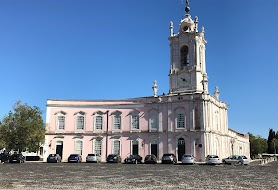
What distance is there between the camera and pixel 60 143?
4497 centimetres

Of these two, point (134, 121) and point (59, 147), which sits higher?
point (134, 121)

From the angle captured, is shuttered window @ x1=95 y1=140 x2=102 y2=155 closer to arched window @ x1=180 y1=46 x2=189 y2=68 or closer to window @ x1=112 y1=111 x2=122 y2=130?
window @ x1=112 y1=111 x2=122 y2=130

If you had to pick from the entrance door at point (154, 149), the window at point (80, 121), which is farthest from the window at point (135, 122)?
the window at point (80, 121)

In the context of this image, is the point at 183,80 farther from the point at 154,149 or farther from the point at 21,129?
the point at 21,129

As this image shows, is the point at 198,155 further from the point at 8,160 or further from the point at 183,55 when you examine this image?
the point at 8,160

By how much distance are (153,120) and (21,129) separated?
18831mm

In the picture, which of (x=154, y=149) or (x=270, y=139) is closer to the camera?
(x=154, y=149)

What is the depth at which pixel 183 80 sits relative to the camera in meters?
Result: 44.2

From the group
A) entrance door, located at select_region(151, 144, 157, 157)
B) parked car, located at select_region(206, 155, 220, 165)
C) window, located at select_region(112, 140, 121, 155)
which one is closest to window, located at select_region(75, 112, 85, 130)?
window, located at select_region(112, 140, 121, 155)

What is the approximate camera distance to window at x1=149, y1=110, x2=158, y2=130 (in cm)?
4277

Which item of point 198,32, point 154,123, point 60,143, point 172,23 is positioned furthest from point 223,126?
point 60,143

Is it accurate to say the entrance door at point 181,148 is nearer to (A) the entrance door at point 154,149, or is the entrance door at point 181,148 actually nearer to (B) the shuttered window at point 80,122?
(A) the entrance door at point 154,149

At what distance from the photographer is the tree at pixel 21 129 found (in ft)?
133

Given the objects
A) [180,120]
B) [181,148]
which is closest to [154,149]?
[181,148]
